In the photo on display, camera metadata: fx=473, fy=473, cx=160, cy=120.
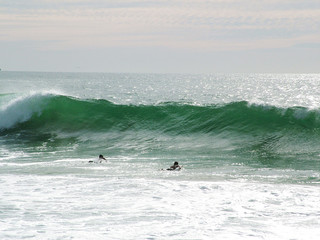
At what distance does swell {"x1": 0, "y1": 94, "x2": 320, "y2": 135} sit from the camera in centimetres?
2250

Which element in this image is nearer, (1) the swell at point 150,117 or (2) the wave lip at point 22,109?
(1) the swell at point 150,117

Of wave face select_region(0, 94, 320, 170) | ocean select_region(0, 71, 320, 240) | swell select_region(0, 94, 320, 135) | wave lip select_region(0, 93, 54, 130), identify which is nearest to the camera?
ocean select_region(0, 71, 320, 240)

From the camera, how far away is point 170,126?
24.4 metres

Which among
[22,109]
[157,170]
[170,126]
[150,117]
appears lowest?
[157,170]

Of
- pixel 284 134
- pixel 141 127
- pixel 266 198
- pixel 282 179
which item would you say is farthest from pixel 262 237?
pixel 141 127

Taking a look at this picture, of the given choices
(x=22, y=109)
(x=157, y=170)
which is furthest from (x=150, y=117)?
(x=157, y=170)

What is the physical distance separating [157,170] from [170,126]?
10.4 meters

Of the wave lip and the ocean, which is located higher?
the wave lip

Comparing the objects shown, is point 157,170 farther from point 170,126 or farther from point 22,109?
point 22,109

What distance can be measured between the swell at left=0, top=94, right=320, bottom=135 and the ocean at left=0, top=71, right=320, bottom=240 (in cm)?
6

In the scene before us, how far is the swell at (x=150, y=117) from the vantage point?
73.8 feet

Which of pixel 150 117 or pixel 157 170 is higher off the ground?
pixel 150 117

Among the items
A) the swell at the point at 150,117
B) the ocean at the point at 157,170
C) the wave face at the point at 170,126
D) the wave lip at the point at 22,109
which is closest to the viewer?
the ocean at the point at 157,170

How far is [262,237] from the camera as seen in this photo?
7.47 m
